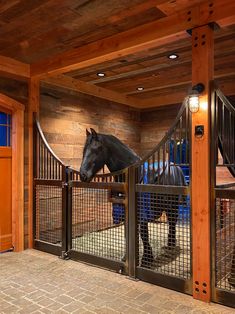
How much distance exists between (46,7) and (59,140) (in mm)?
2527

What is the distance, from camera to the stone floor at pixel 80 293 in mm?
2508

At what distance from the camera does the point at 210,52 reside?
8.72 ft

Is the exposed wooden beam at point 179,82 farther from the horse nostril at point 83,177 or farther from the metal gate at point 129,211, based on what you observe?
the horse nostril at point 83,177

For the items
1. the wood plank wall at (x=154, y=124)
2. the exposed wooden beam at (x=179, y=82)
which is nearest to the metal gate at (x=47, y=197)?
the exposed wooden beam at (x=179, y=82)

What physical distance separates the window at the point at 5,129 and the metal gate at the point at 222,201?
300cm

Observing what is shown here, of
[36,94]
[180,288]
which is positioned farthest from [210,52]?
[36,94]

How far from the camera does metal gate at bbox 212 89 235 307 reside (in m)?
2.58

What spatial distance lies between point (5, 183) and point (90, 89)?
7.86 ft

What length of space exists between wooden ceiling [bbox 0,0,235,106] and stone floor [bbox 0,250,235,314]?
2.62m

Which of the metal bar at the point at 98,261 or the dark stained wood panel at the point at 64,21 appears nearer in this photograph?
the dark stained wood panel at the point at 64,21

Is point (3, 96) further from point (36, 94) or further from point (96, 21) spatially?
point (96, 21)

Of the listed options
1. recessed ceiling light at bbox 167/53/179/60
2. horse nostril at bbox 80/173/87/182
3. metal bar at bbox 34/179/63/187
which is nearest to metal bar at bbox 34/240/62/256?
metal bar at bbox 34/179/63/187

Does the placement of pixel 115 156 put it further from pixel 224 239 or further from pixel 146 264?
pixel 224 239

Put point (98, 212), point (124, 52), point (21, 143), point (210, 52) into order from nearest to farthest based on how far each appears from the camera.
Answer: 1. point (210, 52)
2. point (124, 52)
3. point (98, 212)
4. point (21, 143)
